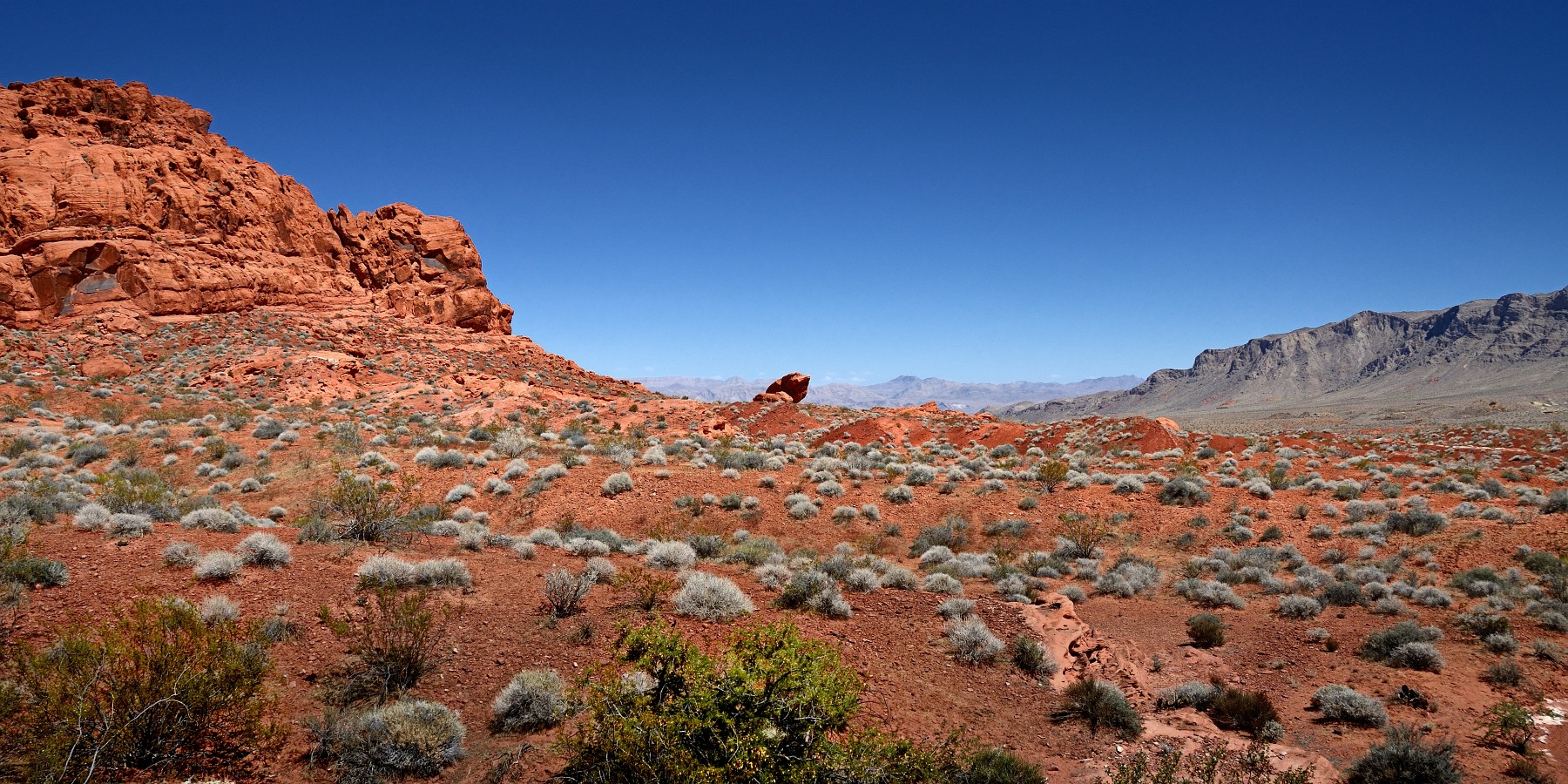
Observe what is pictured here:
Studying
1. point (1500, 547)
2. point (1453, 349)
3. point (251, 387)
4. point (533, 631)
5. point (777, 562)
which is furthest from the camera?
point (1453, 349)

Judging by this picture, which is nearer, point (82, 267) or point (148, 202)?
point (82, 267)

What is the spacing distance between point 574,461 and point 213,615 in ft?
36.7

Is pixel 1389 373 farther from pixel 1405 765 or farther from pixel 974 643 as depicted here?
pixel 974 643

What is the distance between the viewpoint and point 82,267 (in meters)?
35.9

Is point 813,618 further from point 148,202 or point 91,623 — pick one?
point 148,202

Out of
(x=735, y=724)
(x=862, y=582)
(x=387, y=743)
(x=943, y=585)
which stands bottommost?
(x=943, y=585)

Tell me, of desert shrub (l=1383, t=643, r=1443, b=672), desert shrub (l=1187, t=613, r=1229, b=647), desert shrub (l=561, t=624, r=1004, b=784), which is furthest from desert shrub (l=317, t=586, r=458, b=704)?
desert shrub (l=1383, t=643, r=1443, b=672)

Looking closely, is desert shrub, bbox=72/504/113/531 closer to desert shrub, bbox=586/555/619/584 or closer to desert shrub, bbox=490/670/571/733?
desert shrub, bbox=586/555/619/584

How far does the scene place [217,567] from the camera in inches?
267

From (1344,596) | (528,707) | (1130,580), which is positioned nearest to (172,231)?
(528,707)

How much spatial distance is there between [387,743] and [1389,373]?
165 metres

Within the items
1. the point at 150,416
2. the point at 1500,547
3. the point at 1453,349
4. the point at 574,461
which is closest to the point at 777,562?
the point at 574,461

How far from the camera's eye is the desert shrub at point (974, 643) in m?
7.60

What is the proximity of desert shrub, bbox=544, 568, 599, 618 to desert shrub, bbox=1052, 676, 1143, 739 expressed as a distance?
5436 millimetres
